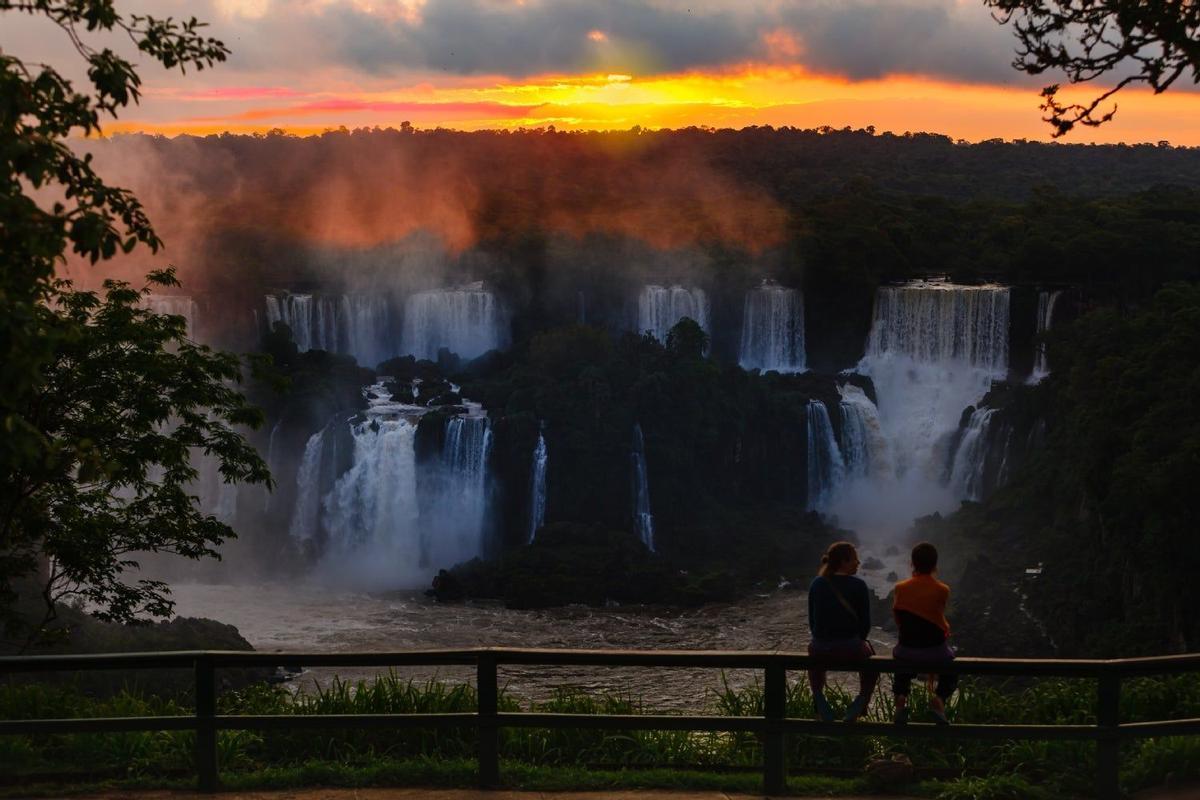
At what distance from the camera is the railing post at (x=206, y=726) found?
9680 mm

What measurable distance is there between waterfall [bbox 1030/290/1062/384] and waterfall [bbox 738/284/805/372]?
395 inches

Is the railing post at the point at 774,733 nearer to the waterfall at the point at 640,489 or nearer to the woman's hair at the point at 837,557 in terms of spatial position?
the woman's hair at the point at 837,557

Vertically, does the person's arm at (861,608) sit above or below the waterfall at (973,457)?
above

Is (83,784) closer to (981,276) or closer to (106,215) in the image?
(106,215)

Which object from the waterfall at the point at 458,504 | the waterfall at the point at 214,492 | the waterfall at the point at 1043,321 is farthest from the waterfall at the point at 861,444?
the waterfall at the point at 214,492

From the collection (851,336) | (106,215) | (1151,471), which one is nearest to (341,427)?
(851,336)

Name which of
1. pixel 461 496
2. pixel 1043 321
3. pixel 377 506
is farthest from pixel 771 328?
pixel 377 506

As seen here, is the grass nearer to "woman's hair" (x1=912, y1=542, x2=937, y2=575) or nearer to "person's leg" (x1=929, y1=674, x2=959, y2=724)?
"person's leg" (x1=929, y1=674, x2=959, y2=724)

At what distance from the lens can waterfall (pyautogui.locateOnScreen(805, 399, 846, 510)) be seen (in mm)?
57719

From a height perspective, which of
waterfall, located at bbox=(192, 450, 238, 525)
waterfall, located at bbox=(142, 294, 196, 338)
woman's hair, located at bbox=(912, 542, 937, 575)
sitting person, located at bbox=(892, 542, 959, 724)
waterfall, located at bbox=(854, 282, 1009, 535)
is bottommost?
waterfall, located at bbox=(192, 450, 238, 525)

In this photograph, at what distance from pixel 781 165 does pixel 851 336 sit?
84.5 m

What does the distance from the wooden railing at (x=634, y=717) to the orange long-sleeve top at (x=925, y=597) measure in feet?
1.05

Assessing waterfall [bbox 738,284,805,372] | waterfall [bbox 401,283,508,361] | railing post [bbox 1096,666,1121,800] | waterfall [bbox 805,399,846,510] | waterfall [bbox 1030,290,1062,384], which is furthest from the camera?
waterfall [bbox 401,283,508,361]

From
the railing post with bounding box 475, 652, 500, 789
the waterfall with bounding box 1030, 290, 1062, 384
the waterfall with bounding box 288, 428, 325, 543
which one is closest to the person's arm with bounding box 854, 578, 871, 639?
the railing post with bounding box 475, 652, 500, 789
